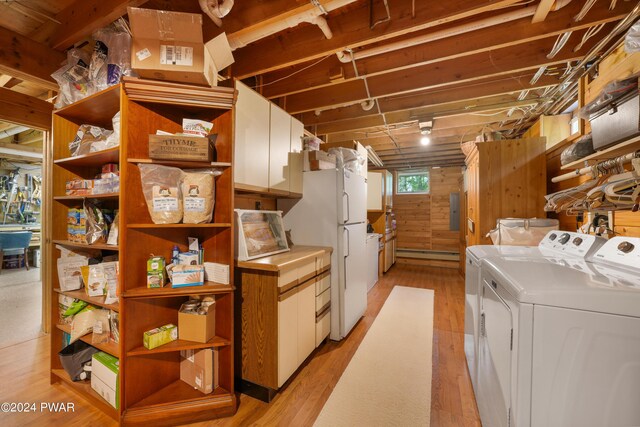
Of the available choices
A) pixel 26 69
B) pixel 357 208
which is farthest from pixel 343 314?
pixel 26 69

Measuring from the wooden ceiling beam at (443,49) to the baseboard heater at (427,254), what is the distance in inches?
201

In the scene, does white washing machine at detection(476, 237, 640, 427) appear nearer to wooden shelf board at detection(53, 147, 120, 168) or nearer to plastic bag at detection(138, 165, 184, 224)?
plastic bag at detection(138, 165, 184, 224)

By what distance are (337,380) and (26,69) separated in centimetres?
339

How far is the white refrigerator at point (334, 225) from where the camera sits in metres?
2.48

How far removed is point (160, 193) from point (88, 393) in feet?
4.82

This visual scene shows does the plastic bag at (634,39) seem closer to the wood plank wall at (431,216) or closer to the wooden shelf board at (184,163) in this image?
the wooden shelf board at (184,163)

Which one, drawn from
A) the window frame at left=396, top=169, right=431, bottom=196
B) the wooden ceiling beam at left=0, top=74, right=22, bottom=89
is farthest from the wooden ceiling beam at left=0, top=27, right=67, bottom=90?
the window frame at left=396, top=169, right=431, bottom=196

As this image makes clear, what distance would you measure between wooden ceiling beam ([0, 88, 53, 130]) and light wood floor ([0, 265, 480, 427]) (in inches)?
83.9

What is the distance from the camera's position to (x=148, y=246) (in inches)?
63.5

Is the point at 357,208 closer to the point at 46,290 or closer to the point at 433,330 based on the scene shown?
the point at 433,330

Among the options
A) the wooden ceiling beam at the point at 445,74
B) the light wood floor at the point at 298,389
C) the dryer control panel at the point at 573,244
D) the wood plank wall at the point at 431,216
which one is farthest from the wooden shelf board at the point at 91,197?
the wood plank wall at the point at 431,216

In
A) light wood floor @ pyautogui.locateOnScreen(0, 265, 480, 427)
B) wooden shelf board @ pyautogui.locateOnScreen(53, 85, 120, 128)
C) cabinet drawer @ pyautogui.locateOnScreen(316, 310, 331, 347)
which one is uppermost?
wooden shelf board @ pyautogui.locateOnScreen(53, 85, 120, 128)

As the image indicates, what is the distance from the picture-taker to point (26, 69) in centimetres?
193

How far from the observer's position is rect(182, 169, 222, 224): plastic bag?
5.00ft
